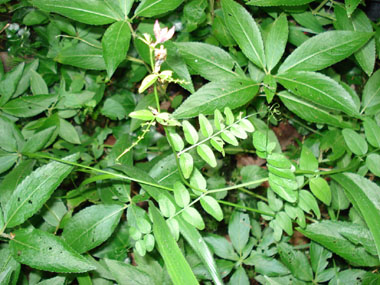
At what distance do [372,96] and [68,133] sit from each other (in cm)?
156

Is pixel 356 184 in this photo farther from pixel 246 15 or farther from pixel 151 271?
pixel 151 271

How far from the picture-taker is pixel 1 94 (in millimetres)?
1616

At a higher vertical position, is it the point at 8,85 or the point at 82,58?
the point at 82,58

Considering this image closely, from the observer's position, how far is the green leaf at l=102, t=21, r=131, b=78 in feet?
4.00

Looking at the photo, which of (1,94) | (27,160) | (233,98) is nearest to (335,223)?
(233,98)

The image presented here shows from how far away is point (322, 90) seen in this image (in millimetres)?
1245

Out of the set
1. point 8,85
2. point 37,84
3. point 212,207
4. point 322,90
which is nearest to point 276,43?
point 322,90

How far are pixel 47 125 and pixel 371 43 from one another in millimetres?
1664

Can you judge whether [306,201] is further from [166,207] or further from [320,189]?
[166,207]

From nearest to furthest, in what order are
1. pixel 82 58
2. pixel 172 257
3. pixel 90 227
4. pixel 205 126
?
pixel 172 257 → pixel 205 126 → pixel 90 227 → pixel 82 58

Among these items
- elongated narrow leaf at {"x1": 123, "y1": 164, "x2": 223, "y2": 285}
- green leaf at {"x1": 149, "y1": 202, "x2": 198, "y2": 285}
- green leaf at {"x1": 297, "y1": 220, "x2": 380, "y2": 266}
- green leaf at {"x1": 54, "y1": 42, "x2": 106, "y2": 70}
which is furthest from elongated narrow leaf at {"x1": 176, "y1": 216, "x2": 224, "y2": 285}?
green leaf at {"x1": 54, "y1": 42, "x2": 106, "y2": 70}

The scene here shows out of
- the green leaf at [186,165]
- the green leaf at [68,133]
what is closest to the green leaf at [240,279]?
the green leaf at [186,165]

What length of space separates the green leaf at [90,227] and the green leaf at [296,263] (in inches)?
31.9

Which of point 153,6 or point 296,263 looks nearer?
point 153,6
